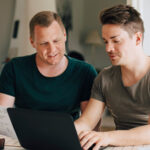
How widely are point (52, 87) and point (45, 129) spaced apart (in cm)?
76

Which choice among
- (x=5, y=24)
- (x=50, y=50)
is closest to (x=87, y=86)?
(x=50, y=50)

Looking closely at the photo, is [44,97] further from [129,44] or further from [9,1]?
[9,1]

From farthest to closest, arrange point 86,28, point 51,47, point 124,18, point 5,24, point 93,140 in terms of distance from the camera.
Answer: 1. point 5,24
2. point 86,28
3. point 51,47
4. point 124,18
5. point 93,140

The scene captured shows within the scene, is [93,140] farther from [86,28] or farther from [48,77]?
[86,28]

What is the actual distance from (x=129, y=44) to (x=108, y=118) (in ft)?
6.90

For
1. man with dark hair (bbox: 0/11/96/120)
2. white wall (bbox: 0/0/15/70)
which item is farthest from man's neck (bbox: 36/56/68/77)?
white wall (bbox: 0/0/15/70)

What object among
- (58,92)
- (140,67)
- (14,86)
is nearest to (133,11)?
(140,67)

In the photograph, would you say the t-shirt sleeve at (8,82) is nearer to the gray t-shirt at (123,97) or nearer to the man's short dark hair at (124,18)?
the gray t-shirt at (123,97)

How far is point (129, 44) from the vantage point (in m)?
Result: 1.47

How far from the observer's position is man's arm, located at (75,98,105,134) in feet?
4.97

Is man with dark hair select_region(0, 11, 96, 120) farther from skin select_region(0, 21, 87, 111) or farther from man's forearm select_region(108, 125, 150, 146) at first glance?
man's forearm select_region(108, 125, 150, 146)

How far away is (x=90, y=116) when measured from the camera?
157cm

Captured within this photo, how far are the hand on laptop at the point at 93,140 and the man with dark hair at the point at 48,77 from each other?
23.7 inches

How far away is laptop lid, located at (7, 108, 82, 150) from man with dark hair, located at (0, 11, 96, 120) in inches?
25.6
